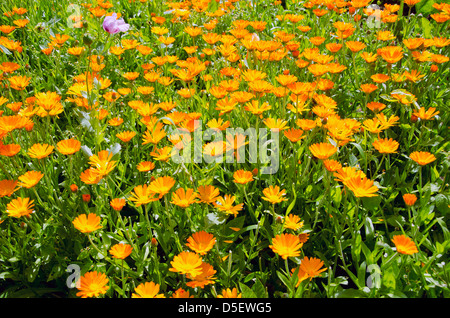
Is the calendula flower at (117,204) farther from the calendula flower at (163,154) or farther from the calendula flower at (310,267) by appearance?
the calendula flower at (310,267)

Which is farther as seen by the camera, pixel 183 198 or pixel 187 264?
pixel 183 198

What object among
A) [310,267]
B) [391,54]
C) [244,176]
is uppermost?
[391,54]

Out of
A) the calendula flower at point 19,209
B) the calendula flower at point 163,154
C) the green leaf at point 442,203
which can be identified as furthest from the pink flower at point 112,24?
the green leaf at point 442,203

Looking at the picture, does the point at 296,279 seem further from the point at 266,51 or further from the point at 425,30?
the point at 425,30

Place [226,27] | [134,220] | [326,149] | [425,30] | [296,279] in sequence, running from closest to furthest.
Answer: [296,279]
[326,149]
[134,220]
[425,30]
[226,27]

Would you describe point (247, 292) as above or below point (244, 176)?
below

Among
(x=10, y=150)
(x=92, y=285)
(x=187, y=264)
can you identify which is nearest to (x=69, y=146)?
(x=10, y=150)

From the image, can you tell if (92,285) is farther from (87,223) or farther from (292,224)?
(292,224)

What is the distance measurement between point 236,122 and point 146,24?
5.47 ft

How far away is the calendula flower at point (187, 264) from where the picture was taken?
1.23 m

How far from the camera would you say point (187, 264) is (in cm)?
127

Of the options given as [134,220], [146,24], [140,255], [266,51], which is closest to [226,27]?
[146,24]

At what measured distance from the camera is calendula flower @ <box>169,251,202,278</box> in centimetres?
123
